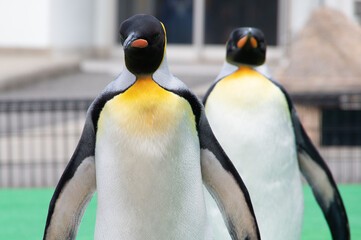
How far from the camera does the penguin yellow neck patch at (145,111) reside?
2.02 m

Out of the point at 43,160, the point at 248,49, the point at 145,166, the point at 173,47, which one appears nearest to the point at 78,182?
the point at 145,166

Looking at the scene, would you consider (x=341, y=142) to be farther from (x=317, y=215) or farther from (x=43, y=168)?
(x=43, y=168)

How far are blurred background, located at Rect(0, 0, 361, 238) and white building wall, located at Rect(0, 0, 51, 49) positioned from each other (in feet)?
0.05

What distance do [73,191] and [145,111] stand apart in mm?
344

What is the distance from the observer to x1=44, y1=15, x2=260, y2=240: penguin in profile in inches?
79.5

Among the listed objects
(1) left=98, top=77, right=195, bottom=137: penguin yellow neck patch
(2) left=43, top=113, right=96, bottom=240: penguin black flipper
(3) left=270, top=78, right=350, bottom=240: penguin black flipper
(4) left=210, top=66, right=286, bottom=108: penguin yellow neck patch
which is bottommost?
(3) left=270, top=78, right=350, bottom=240: penguin black flipper

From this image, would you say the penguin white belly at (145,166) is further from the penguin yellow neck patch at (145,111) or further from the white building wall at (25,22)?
the white building wall at (25,22)

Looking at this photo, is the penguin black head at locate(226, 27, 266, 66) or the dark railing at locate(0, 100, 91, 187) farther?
the dark railing at locate(0, 100, 91, 187)

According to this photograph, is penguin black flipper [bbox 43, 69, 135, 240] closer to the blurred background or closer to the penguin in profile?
the penguin in profile

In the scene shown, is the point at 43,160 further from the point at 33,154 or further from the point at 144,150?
the point at 144,150

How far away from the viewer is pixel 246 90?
110 inches

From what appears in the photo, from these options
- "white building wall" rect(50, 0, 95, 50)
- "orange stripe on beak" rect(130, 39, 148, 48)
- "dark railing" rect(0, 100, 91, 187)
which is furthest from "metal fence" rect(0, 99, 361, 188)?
"white building wall" rect(50, 0, 95, 50)

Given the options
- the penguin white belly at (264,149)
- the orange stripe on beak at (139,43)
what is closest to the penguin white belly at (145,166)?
the orange stripe on beak at (139,43)

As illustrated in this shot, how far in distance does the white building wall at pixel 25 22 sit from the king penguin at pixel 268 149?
9192 millimetres
